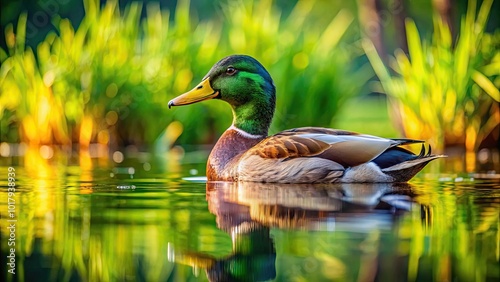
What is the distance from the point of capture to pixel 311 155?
7.51 meters

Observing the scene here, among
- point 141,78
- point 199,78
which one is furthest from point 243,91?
point 199,78

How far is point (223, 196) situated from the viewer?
674cm

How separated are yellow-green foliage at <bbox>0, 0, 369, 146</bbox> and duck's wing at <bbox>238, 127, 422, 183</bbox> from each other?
17.5 feet

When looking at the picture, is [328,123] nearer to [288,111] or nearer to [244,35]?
[288,111]

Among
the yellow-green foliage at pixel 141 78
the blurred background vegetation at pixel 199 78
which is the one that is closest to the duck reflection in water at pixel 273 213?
the blurred background vegetation at pixel 199 78

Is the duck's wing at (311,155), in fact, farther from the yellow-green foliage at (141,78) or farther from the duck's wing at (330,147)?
the yellow-green foliage at (141,78)

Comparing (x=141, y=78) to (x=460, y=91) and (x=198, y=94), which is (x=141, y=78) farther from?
(x=198, y=94)

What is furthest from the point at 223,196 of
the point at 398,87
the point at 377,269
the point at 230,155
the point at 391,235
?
the point at 398,87

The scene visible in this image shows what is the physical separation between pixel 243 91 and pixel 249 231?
344 centimetres

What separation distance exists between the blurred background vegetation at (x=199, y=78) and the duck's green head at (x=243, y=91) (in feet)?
13.5

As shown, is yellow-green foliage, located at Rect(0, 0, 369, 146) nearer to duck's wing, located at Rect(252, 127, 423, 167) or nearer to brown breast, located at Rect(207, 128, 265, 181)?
brown breast, located at Rect(207, 128, 265, 181)

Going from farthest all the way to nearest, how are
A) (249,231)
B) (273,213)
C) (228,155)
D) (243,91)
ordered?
(243,91)
(228,155)
(273,213)
(249,231)

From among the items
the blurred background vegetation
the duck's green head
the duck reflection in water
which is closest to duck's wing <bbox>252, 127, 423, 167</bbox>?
the duck reflection in water

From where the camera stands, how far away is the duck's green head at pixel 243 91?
8.29 meters
